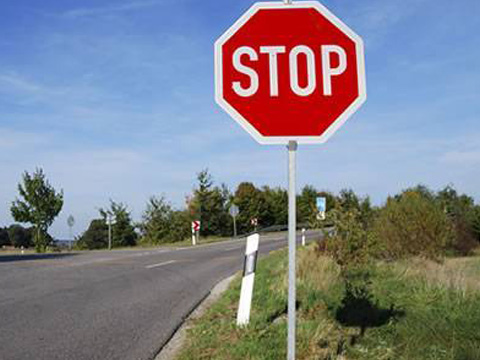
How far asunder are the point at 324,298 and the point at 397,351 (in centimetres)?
205

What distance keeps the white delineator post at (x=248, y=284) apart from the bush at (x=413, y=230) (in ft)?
28.3

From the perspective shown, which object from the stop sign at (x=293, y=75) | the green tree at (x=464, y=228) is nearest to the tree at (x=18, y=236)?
the green tree at (x=464, y=228)

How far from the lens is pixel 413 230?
1374cm

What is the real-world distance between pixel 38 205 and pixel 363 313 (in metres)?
35.4

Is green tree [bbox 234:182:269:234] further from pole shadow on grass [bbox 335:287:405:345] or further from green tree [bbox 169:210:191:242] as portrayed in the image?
pole shadow on grass [bbox 335:287:405:345]

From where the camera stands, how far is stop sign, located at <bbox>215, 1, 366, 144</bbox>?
2924 mm

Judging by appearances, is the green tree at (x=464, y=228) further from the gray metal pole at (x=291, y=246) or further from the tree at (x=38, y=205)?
the tree at (x=38, y=205)

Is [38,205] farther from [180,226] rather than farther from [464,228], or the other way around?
[464,228]

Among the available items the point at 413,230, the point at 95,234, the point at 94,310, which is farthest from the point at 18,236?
the point at 94,310

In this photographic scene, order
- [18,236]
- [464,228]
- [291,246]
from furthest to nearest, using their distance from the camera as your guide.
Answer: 1. [18,236]
2. [464,228]
3. [291,246]

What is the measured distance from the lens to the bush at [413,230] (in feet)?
45.1

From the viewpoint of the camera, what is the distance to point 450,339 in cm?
450

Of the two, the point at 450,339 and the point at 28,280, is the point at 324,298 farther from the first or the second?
the point at 28,280

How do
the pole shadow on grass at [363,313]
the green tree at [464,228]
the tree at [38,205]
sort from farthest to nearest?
the tree at [38,205], the green tree at [464,228], the pole shadow on grass at [363,313]
